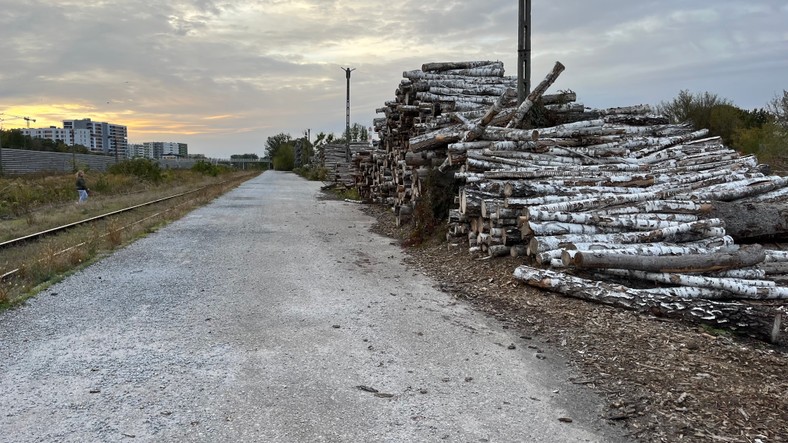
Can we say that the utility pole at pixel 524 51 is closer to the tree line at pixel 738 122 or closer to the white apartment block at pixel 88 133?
the tree line at pixel 738 122

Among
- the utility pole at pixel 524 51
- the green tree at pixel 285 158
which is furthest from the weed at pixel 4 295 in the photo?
the green tree at pixel 285 158

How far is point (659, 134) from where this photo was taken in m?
12.5

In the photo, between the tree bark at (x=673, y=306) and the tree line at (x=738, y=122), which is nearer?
the tree bark at (x=673, y=306)

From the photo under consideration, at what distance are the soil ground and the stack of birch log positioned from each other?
1.27 feet

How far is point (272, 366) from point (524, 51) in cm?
881

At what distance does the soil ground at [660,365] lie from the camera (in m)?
3.70

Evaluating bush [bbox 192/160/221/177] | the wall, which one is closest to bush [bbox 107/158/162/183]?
the wall

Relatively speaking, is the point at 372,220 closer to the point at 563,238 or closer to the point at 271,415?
the point at 563,238

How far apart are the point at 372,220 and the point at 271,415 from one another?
12.7 metres

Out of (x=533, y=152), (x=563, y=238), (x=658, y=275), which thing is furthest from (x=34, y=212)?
(x=658, y=275)

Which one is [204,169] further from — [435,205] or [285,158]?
[435,205]

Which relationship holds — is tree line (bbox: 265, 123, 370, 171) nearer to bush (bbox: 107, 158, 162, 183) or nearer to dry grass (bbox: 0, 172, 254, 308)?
bush (bbox: 107, 158, 162, 183)

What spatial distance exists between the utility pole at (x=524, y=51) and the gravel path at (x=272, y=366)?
16.8ft

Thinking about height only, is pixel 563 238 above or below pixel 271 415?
above
